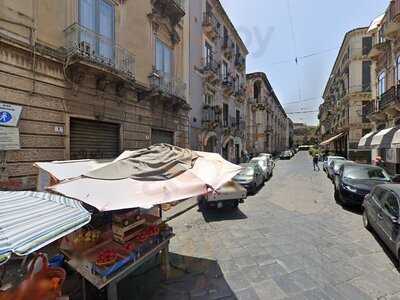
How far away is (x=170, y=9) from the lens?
1209 cm

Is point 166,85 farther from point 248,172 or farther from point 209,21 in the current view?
point 209,21

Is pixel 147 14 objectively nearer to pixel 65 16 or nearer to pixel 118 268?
pixel 65 16

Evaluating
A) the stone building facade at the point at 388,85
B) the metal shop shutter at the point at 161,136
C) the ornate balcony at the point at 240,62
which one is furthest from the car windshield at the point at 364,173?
the ornate balcony at the point at 240,62

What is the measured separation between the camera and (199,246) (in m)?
5.18

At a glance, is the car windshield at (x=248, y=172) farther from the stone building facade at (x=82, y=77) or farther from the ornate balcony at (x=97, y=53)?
the ornate balcony at (x=97, y=53)

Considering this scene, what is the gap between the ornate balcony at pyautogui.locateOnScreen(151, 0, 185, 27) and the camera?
452 inches

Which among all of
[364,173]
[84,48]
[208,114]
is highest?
[84,48]

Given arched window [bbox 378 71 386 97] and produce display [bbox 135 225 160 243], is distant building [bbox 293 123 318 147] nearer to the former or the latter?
arched window [bbox 378 71 386 97]

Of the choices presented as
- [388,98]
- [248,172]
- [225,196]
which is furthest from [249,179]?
[388,98]

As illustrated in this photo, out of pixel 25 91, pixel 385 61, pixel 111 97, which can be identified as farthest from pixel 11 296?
pixel 385 61

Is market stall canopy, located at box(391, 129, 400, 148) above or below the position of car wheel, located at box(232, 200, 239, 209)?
above

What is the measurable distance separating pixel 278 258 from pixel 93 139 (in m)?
7.02

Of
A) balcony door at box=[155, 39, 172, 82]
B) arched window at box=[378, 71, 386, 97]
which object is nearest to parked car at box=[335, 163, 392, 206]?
balcony door at box=[155, 39, 172, 82]

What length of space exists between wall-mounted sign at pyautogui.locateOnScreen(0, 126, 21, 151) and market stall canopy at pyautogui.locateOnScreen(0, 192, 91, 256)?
14.3 feet
